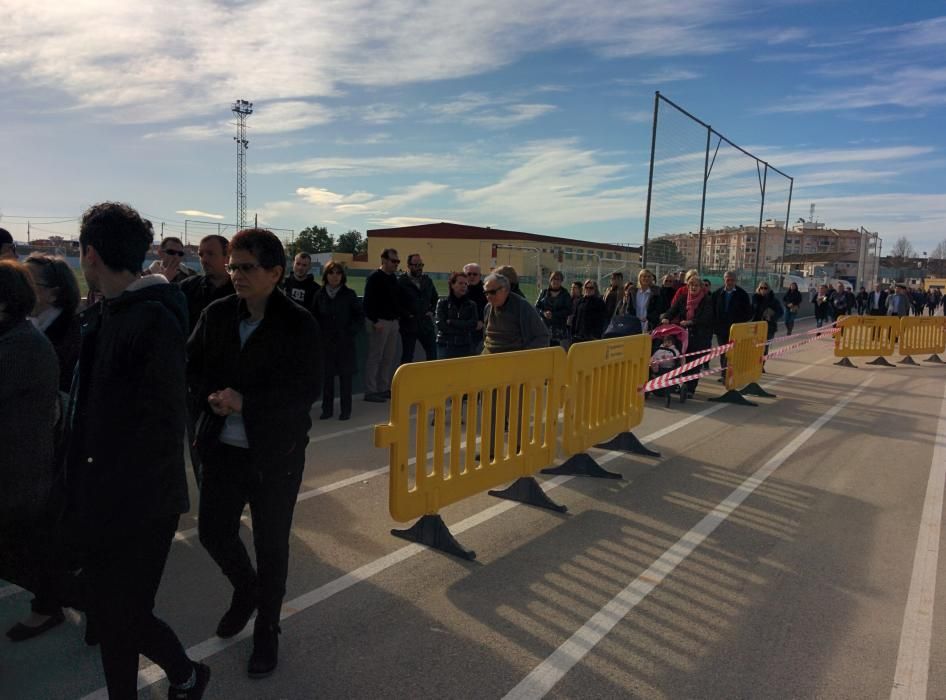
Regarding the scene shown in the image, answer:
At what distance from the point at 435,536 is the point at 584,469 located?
2.09m

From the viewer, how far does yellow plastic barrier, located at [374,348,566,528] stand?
3969mm

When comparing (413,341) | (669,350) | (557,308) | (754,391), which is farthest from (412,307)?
(754,391)

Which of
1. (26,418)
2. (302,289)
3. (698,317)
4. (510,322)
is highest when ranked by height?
(302,289)

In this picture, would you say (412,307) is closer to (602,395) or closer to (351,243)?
(602,395)

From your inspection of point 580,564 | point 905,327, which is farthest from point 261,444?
point 905,327

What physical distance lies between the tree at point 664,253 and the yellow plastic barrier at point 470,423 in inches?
413

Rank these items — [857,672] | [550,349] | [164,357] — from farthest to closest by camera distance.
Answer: [550,349] → [857,672] → [164,357]

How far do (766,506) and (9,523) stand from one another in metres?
5.09

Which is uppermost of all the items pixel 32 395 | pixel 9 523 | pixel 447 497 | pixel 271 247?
pixel 271 247

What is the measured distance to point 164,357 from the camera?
2.19 m

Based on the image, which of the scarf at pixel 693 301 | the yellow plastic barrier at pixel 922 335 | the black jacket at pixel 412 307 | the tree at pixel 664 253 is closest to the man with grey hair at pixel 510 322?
the black jacket at pixel 412 307

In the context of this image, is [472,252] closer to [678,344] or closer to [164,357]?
[678,344]

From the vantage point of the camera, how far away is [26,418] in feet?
8.58

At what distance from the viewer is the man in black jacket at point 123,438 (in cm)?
215
